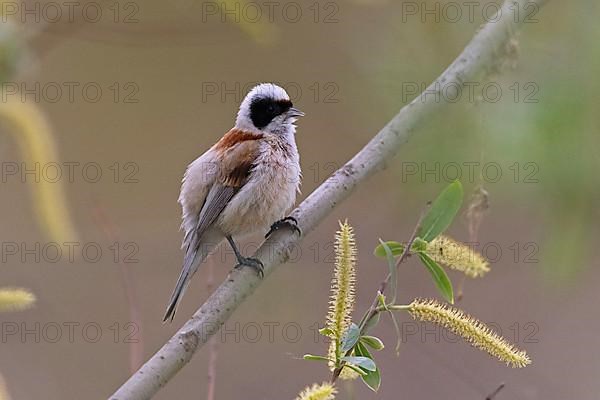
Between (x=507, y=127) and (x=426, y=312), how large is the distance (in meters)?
0.61

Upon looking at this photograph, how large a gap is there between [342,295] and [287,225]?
0.98m

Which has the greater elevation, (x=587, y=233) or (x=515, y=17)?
(x=515, y=17)

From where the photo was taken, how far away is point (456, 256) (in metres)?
1.54

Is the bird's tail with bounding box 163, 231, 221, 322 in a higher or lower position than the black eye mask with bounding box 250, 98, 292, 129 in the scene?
lower

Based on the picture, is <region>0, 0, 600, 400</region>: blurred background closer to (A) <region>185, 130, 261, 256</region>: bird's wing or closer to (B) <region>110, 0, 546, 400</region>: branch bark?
(B) <region>110, 0, 546, 400</region>: branch bark

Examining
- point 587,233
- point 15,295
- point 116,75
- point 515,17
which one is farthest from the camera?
point 116,75

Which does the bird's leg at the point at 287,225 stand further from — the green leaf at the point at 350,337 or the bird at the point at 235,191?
the green leaf at the point at 350,337

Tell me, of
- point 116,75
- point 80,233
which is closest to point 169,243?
point 80,233

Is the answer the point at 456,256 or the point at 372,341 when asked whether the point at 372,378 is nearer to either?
the point at 372,341

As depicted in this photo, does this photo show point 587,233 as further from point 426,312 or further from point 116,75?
point 116,75

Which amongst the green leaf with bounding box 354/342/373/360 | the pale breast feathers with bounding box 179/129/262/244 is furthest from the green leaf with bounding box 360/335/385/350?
the pale breast feathers with bounding box 179/129/262/244

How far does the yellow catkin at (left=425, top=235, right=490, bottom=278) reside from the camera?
1527 mm

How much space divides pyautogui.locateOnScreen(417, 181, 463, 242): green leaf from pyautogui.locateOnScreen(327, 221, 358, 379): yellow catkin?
278 millimetres

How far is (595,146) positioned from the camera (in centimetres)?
164
